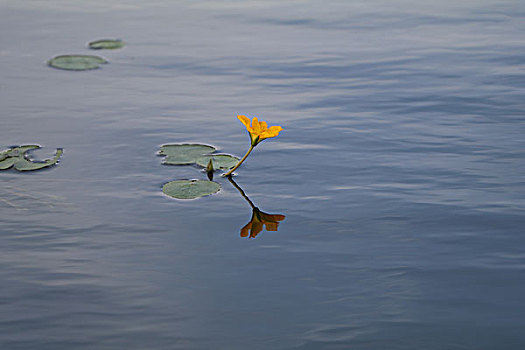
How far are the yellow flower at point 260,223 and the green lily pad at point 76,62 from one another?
207 cm

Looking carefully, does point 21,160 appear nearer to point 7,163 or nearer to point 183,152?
point 7,163

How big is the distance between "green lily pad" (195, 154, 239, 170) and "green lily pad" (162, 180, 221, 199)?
15 centimetres

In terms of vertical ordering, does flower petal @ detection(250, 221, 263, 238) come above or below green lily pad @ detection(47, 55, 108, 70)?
below

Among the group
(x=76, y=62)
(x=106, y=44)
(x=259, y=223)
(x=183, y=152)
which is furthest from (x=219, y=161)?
(x=106, y=44)

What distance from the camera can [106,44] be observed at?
14.1ft

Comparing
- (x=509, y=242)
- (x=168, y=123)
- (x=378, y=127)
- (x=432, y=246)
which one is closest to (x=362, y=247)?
(x=432, y=246)

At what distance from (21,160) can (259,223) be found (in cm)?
107

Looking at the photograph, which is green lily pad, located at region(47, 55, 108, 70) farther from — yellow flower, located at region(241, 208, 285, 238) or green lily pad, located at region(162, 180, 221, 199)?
yellow flower, located at region(241, 208, 285, 238)

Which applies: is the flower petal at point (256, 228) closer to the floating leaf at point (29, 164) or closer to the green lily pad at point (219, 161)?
the green lily pad at point (219, 161)

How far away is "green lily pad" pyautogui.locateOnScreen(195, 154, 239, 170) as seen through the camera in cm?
260

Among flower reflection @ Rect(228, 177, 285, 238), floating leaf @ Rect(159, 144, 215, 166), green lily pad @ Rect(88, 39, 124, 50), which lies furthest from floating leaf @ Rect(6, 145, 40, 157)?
green lily pad @ Rect(88, 39, 124, 50)

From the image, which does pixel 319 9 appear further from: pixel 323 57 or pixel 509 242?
pixel 509 242

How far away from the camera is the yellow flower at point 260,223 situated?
2.15 metres

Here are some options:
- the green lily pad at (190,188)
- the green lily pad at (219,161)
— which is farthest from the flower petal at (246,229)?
the green lily pad at (219,161)
